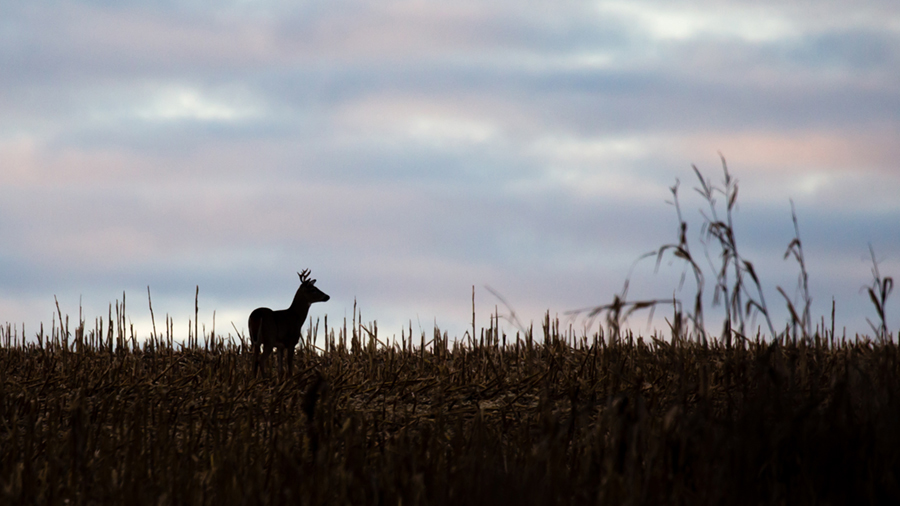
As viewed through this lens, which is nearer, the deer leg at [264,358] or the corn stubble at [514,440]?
the corn stubble at [514,440]

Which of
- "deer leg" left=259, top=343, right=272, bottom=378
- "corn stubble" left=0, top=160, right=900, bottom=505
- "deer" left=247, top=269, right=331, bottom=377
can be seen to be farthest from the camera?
"deer" left=247, top=269, right=331, bottom=377

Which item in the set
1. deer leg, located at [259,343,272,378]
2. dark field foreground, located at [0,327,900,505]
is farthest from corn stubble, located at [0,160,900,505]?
deer leg, located at [259,343,272,378]

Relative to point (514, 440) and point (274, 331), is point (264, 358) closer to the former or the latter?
point (274, 331)

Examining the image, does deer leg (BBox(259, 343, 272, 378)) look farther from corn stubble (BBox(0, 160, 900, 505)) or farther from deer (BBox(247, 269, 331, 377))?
corn stubble (BBox(0, 160, 900, 505))

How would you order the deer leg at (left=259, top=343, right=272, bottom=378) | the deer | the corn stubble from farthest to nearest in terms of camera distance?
the deer, the deer leg at (left=259, top=343, right=272, bottom=378), the corn stubble

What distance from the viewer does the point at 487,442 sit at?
19.7 feet

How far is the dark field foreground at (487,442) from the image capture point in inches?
182

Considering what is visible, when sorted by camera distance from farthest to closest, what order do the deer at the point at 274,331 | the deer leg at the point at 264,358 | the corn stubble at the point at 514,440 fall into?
1. the deer at the point at 274,331
2. the deer leg at the point at 264,358
3. the corn stubble at the point at 514,440

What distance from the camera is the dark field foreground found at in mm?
4625

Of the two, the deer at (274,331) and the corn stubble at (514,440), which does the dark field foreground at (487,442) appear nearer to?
the corn stubble at (514,440)

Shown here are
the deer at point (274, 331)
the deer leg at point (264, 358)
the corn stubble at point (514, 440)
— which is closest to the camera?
the corn stubble at point (514, 440)

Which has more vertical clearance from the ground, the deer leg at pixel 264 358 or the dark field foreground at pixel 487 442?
the deer leg at pixel 264 358

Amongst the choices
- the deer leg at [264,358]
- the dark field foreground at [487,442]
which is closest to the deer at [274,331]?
the deer leg at [264,358]

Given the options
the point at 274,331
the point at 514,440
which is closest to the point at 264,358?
the point at 274,331
